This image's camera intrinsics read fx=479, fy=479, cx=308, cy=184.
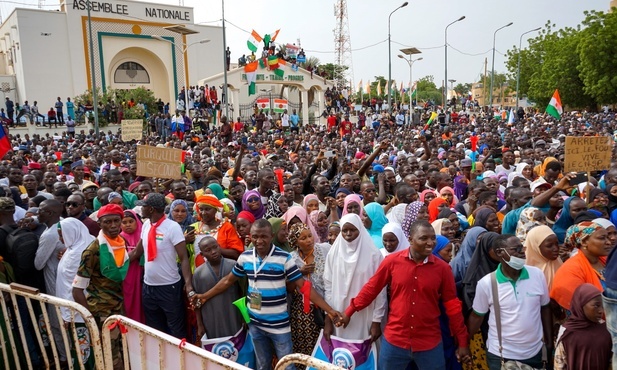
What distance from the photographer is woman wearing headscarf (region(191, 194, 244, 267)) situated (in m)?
4.31

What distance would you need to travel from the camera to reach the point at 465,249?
3.89m

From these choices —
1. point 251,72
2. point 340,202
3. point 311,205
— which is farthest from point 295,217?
point 251,72

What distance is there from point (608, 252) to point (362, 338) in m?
1.87

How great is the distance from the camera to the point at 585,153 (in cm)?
582

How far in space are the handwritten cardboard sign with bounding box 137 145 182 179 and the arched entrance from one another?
31.5m

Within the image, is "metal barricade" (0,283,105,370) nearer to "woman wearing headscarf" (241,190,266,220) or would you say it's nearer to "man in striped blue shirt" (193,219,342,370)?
A: "man in striped blue shirt" (193,219,342,370)

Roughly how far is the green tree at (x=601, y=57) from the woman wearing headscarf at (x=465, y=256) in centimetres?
3401

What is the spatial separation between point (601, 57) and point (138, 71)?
108 ft

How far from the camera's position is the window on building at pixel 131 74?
35.3 m

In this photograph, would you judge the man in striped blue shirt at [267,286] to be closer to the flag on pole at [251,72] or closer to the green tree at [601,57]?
the flag on pole at [251,72]

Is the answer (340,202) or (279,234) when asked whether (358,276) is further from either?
(340,202)

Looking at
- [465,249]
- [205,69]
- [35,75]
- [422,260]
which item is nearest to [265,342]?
[422,260]

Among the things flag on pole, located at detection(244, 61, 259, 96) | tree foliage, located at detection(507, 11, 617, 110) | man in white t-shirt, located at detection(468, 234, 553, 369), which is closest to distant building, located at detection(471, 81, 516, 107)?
tree foliage, located at detection(507, 11, 617, 110)

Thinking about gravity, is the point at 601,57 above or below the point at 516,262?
above
